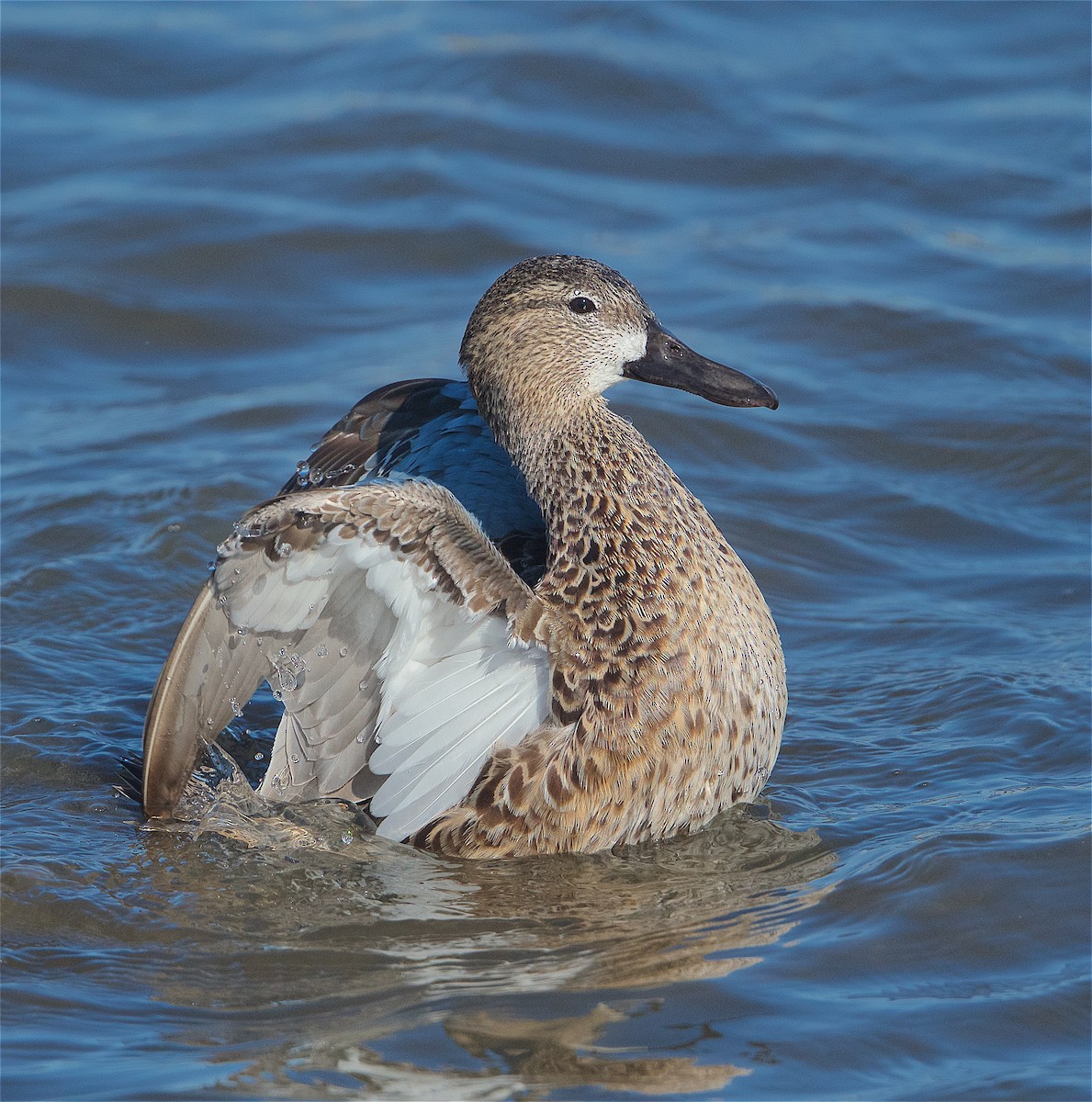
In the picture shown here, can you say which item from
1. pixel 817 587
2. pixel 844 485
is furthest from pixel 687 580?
pixel 844 485

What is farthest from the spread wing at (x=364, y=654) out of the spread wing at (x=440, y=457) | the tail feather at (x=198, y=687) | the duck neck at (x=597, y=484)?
the spread wing at (x=440, y=457)

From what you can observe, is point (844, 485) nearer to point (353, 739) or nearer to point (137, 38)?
point (353, 739)

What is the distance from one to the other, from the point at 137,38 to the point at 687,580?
26.9 feet

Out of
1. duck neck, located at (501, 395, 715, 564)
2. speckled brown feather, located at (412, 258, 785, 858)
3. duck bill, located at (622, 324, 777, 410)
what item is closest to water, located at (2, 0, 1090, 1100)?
speckled brown feather, located at (412, 258, 785, 858)

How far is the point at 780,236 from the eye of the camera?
947 centimetres

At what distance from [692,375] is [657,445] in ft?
8.96

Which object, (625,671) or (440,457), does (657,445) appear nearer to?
(440,457)

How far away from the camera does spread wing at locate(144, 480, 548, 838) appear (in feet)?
13.8

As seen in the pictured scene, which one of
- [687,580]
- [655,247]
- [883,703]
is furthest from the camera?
[655,247]

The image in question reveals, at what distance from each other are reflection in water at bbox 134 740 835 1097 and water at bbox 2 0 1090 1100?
0.04 ft

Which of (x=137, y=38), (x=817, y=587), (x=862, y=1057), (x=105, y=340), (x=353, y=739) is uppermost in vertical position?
(x=137, y=38)

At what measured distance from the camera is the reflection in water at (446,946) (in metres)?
3.77

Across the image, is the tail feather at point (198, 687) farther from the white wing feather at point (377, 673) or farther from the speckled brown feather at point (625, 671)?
the speckled brown feather at point (625, 671)

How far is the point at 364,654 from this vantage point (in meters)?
4.46
